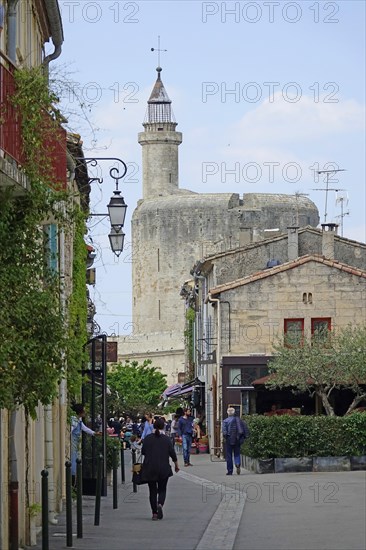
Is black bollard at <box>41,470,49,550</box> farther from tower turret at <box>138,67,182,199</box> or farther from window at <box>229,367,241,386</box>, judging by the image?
tower turret at <box>138,67,182,199</box>

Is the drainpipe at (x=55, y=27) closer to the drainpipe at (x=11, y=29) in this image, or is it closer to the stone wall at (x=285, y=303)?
the drainpipe at (x=11, y=29)

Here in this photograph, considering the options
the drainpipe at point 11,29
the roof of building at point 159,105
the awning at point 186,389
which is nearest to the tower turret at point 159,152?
the roof of building at point 159,105

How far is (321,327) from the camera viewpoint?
47594 millimetres

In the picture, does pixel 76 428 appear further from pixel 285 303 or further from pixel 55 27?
pixel 285 303

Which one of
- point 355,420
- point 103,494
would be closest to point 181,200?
point 355,420

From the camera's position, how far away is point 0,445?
1524 cm

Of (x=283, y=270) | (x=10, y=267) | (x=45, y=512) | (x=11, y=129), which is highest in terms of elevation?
(x=283, y=270)

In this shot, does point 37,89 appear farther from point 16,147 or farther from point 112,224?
point 112,224

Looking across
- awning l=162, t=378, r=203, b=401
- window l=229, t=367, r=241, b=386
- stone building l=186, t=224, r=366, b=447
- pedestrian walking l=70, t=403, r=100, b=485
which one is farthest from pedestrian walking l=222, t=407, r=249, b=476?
awning l=162, t=378, r=203, b=401

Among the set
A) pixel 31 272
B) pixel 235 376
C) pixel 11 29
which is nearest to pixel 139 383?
pixel 235 376

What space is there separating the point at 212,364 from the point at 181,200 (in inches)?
2201

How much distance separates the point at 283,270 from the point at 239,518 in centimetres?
2836

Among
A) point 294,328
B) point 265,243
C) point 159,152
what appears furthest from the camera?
point 159,152

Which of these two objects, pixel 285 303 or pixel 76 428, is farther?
pixel 285 303
